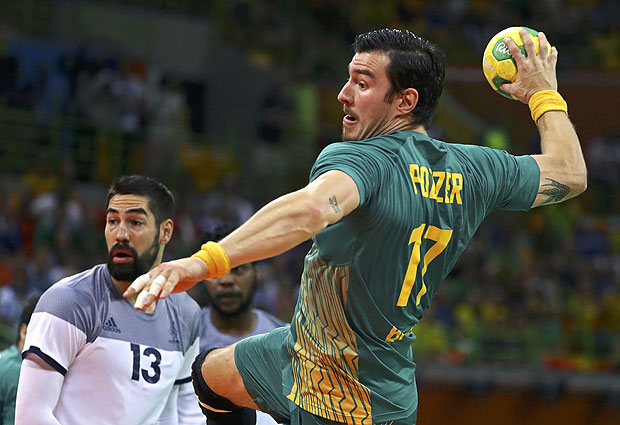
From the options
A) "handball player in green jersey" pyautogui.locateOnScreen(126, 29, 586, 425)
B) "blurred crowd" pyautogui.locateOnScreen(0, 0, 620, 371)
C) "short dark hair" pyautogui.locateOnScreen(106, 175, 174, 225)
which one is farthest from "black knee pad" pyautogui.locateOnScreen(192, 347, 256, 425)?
"blurred crowd" pyautogui.locateOnScreen(0, 0, 620, 371)

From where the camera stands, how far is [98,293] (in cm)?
491

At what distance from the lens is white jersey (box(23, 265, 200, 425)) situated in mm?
4629

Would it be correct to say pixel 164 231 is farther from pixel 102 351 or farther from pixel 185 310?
pixel 102 351

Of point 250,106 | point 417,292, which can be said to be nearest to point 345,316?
point 417,292

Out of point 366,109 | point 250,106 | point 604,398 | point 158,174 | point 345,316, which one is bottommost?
point 604,398

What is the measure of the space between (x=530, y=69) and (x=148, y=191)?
6.75ft

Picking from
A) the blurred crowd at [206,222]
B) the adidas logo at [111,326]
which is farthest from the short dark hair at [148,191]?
the blurred crowd at [206,222]

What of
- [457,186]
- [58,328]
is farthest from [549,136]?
[58,328]

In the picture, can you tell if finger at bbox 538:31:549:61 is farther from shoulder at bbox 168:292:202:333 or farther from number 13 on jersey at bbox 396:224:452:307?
shoulder at bbox 168:292:202:333

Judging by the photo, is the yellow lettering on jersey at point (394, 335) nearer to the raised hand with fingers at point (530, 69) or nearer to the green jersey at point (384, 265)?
the green jersey at point (384, 265)

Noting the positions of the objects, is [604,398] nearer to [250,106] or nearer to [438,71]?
[250,106]

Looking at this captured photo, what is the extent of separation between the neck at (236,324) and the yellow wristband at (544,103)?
262 cm

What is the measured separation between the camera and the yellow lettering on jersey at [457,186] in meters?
3.91

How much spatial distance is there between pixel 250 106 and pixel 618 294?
8.40 metres
